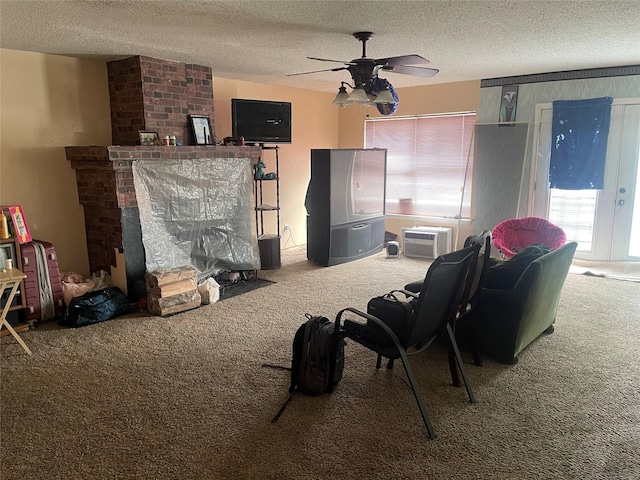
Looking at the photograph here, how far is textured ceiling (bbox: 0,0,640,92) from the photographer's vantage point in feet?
9.15

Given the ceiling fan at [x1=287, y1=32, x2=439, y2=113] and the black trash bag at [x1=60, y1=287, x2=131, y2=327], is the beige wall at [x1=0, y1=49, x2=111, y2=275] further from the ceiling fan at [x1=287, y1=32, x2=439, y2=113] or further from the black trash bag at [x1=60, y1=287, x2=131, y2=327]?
the ceiling fan at [x1=287, y1=32, x2=439, y2=113]

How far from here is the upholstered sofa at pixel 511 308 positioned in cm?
298

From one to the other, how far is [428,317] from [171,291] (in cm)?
253

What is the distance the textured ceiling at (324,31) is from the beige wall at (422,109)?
1289mm

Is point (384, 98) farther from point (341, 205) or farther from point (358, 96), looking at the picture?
point (341, 205)

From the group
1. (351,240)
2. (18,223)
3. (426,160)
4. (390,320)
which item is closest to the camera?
(390,320)

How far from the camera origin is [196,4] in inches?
107

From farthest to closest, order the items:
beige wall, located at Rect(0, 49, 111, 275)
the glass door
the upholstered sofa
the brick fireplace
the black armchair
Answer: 1. the glass door
2. the brick fireplace
3. beige wall, located at Rect(0, 49, 111, 275)
4. the upholstered sofa
5. the black armchair

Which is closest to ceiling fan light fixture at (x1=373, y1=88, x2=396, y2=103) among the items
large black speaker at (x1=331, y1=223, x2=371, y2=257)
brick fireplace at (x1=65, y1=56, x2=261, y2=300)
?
brick fireplace at (x1=65, y1=56, x2=261, y2=300)

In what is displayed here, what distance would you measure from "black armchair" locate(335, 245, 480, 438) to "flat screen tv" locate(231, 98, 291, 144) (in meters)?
3.25

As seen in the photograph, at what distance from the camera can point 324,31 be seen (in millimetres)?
3342

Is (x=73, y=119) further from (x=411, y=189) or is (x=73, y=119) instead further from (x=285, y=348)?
(x=411, y=189)

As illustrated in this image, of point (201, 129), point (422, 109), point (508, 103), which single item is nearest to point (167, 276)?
point (201, 129)

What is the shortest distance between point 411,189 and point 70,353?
4.90 metres
